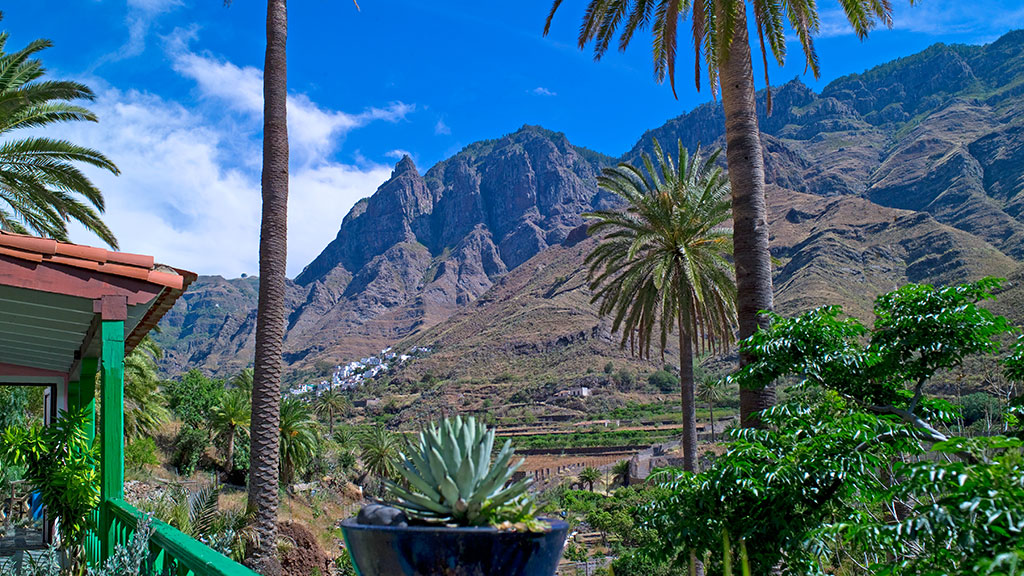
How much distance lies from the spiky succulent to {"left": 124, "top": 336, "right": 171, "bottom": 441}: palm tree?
24380 mm

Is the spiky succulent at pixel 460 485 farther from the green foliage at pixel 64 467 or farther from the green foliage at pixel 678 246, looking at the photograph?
the green foliage at pixel 678 246

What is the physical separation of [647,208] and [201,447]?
1075 inches

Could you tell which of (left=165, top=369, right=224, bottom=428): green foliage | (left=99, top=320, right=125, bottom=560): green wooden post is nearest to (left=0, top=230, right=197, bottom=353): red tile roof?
(left=99, top=320, right=125, bottom=560): green wooden post

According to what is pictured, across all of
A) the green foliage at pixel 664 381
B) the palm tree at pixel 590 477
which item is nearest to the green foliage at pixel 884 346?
the palm tree at pixel 590 477

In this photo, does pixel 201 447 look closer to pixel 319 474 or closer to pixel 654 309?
pixel 319 474

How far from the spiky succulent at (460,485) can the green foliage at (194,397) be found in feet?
129

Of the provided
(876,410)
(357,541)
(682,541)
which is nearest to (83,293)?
(357,541)

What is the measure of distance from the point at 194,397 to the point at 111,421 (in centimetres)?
4670

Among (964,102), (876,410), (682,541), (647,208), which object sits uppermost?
(964,102)

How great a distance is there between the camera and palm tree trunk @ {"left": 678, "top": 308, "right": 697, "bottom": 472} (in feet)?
56.2

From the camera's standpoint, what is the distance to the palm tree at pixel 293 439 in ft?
101

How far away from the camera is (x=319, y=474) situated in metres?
41.4

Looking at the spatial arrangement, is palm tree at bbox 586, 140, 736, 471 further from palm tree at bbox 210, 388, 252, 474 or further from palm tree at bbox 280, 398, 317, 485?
palm tree at bbox 210, 388, 252, 474

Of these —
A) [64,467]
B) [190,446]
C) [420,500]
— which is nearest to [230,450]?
[190,446]
